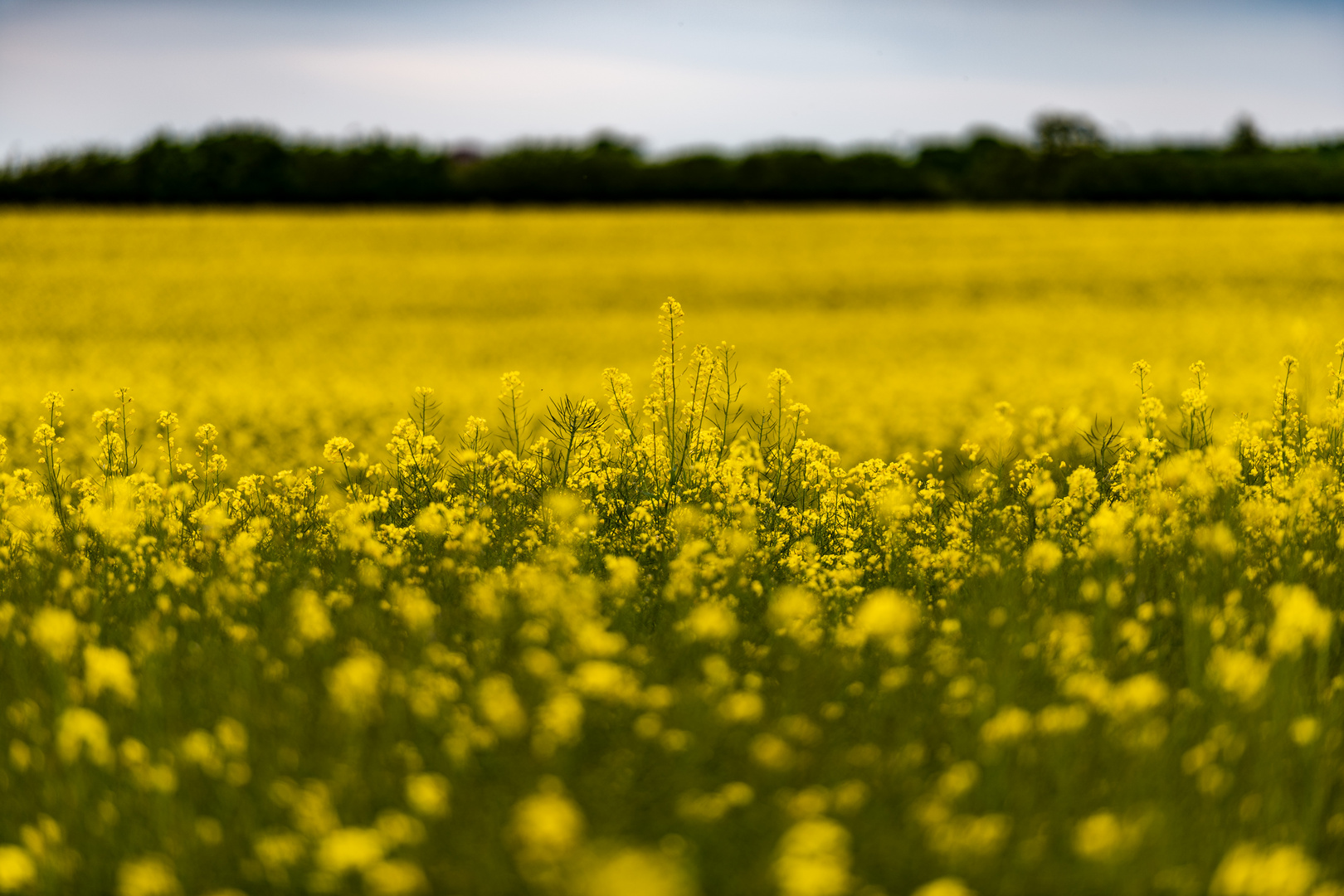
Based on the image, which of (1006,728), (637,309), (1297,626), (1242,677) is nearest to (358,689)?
(1006,728)

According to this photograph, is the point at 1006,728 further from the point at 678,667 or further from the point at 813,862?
the point at 678,667

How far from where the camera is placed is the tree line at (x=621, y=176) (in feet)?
113

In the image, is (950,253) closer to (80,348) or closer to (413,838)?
(80,348)

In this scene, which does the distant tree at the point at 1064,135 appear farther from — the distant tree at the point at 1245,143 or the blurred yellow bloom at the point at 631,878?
the blurred yellow bloom at the point at 631,878

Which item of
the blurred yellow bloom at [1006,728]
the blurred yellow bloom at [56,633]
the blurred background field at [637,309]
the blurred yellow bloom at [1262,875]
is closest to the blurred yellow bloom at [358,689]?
the blurred yellow bloom at [56,633]

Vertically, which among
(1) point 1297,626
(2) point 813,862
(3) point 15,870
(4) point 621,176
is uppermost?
(4) point 621,176

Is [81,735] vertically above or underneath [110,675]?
underneath

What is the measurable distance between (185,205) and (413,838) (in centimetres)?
3624

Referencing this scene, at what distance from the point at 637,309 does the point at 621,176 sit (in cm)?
1552

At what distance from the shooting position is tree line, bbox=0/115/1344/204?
113ft

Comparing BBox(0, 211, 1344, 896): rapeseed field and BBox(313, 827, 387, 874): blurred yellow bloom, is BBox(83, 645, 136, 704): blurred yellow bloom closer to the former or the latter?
BBox(0, 211, 1344, 896): rapeseed field

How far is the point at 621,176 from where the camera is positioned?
118 ft

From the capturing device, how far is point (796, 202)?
35.7 metres

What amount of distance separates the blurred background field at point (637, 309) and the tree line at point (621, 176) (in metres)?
2.24
